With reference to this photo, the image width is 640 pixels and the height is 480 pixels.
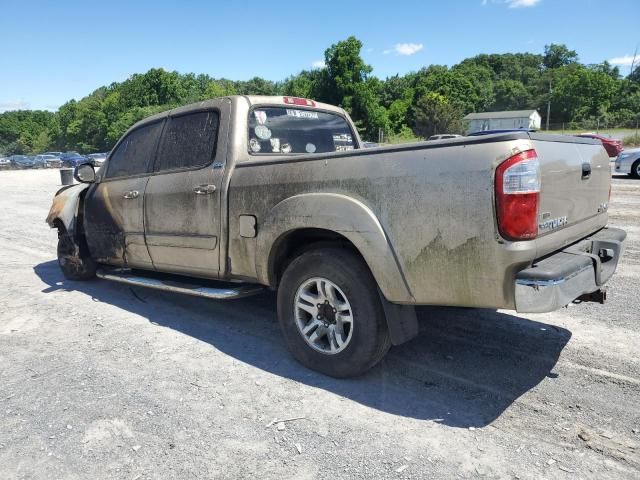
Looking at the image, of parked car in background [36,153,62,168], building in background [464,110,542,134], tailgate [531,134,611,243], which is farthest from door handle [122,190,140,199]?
building in background [464,110,542,134]

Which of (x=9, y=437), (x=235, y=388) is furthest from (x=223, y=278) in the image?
(x=9, y=437)

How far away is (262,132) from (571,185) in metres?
2.50

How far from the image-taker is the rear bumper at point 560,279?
2570mm

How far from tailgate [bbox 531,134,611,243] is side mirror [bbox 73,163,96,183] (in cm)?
474

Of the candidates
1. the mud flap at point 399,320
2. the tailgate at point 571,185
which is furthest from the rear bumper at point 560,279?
the mud flap at point 399,320

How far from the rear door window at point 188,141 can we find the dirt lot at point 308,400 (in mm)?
1511

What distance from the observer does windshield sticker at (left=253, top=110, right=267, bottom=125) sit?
4.32 meters

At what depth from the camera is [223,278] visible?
163 inches

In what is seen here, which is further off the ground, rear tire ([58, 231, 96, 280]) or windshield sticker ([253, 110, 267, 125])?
windshield sticker ([253, 110, 267, 125])

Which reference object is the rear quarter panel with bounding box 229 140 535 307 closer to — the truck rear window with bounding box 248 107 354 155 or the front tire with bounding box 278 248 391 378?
the front tire with bounding box 278 248 391 378

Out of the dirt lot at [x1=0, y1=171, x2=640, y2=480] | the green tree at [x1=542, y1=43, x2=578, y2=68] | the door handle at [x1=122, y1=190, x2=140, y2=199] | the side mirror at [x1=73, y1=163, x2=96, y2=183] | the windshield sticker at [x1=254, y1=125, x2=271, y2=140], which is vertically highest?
the green tree at [x1=542, y1=43, x2=578, y2=68]

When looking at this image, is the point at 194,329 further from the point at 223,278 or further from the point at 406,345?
the point at 406,345

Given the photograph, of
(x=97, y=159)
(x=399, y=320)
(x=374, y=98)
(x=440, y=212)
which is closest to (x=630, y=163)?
(x=399, y=320)

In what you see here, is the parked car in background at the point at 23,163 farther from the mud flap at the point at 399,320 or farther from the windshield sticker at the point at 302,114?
the mud flap at the point at 399,320
